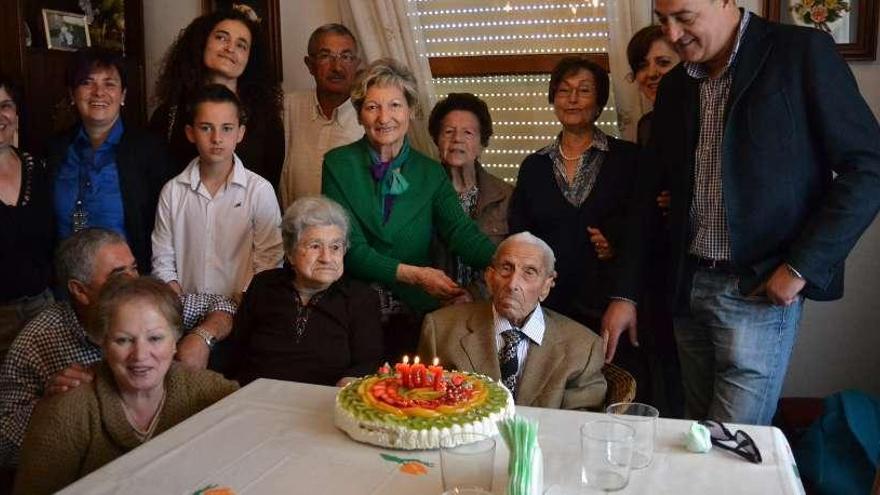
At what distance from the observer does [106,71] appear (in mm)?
3186

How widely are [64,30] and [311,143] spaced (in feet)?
4.83

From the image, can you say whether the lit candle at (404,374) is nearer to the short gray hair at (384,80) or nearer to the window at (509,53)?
the short gray hair at (384,80)

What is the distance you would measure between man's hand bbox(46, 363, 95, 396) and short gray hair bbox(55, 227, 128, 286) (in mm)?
385

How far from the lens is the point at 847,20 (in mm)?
3338

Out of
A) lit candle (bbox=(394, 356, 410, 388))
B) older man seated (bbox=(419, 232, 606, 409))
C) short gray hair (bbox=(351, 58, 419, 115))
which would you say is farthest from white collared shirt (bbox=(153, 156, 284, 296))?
lit candle (bbox=(394, 356, 410, 388))

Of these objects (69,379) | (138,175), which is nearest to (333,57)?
(138,175)

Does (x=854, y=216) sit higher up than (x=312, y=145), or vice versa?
(x=312, y=145)

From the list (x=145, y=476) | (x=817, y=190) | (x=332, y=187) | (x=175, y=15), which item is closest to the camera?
(x=145, y=476)

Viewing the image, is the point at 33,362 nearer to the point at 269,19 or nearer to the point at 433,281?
the point at 433,281

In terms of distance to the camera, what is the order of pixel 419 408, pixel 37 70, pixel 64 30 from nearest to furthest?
pixel 419 408, pixel 37 70, pixel 64 30

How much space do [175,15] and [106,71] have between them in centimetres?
130

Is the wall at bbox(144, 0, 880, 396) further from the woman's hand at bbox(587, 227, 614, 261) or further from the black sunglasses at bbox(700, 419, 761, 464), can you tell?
the black sunglasses at bbox(700, 419, 761, 464)

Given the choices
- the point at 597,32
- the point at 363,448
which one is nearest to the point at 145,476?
the point at 363,448

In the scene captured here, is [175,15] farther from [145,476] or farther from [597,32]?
[145,476]
